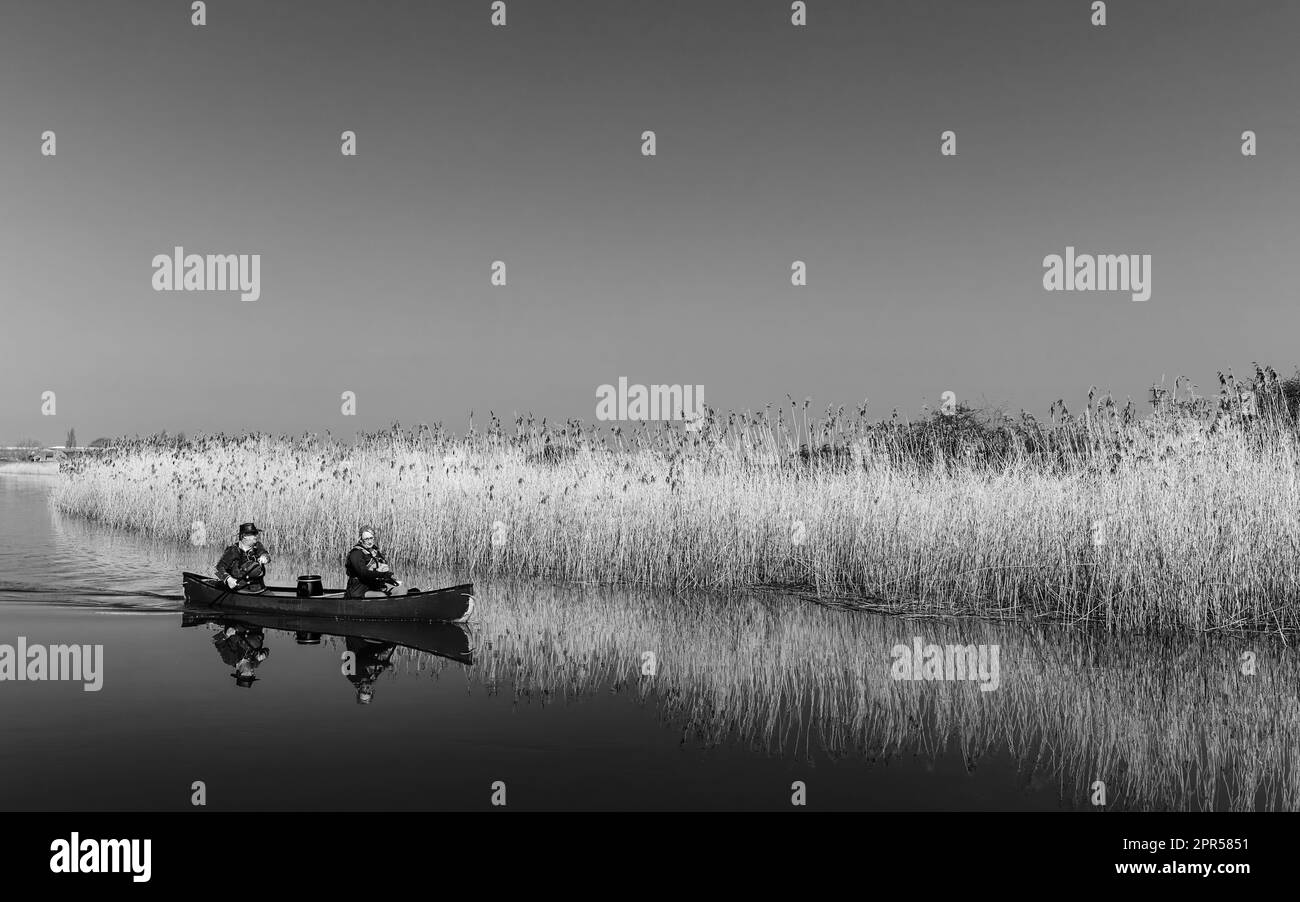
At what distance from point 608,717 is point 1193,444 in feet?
29.2

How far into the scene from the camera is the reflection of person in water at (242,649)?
32.2 ft

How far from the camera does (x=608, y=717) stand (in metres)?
8.23

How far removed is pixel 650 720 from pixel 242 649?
548 cm

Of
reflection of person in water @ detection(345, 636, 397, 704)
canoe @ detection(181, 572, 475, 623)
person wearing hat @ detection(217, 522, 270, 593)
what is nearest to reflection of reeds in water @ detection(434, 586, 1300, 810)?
canoe @ detection(181, 572, 475, 623)

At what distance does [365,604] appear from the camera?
38.9 feet

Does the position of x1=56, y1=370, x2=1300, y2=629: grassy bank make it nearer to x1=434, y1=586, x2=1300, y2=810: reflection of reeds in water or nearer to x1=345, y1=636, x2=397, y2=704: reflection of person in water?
x1=434, y1=586, x2=1300, y2=810: reflection of reeds in water

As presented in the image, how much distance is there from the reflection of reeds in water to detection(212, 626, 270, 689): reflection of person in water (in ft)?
7.58

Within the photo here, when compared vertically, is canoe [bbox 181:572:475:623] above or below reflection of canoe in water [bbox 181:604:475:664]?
above

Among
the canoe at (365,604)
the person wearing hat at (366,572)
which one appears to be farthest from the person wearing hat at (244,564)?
the person wearing hat at (366,572)

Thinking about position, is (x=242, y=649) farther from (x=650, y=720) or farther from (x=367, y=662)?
(x=650, y=720)

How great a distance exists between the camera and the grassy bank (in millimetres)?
11555

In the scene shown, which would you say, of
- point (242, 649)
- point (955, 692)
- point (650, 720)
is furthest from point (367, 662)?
point (955, 692)
